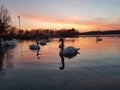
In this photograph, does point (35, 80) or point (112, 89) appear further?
point (35, 80)

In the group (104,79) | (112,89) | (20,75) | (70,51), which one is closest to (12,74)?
(20,75)

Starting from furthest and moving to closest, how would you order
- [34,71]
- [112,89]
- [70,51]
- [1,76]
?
1. [70,51]
2. [34,71]
3. [1,76]
4. [112,89]

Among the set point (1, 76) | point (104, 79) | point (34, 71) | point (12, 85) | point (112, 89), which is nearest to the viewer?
point (112, 89)

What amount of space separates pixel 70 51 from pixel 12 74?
41.5ft

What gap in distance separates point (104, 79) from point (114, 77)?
79 centimetres

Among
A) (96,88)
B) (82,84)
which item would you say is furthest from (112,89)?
(82,84)

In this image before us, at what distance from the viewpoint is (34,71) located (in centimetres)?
1673

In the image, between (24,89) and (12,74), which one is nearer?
(24,89)

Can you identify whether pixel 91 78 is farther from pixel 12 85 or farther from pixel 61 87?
pixel 12 85

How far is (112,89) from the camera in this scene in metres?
11.5

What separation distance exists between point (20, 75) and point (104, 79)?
16.5ft

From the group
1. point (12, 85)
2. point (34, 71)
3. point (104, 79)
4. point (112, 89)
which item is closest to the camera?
point (112, 89)

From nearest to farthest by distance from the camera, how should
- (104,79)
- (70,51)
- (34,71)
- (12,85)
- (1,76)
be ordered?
(12,85) < (104,79) < (1,76) < (34,71) < (70,51)

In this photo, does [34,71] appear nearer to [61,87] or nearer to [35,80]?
[35,80]
